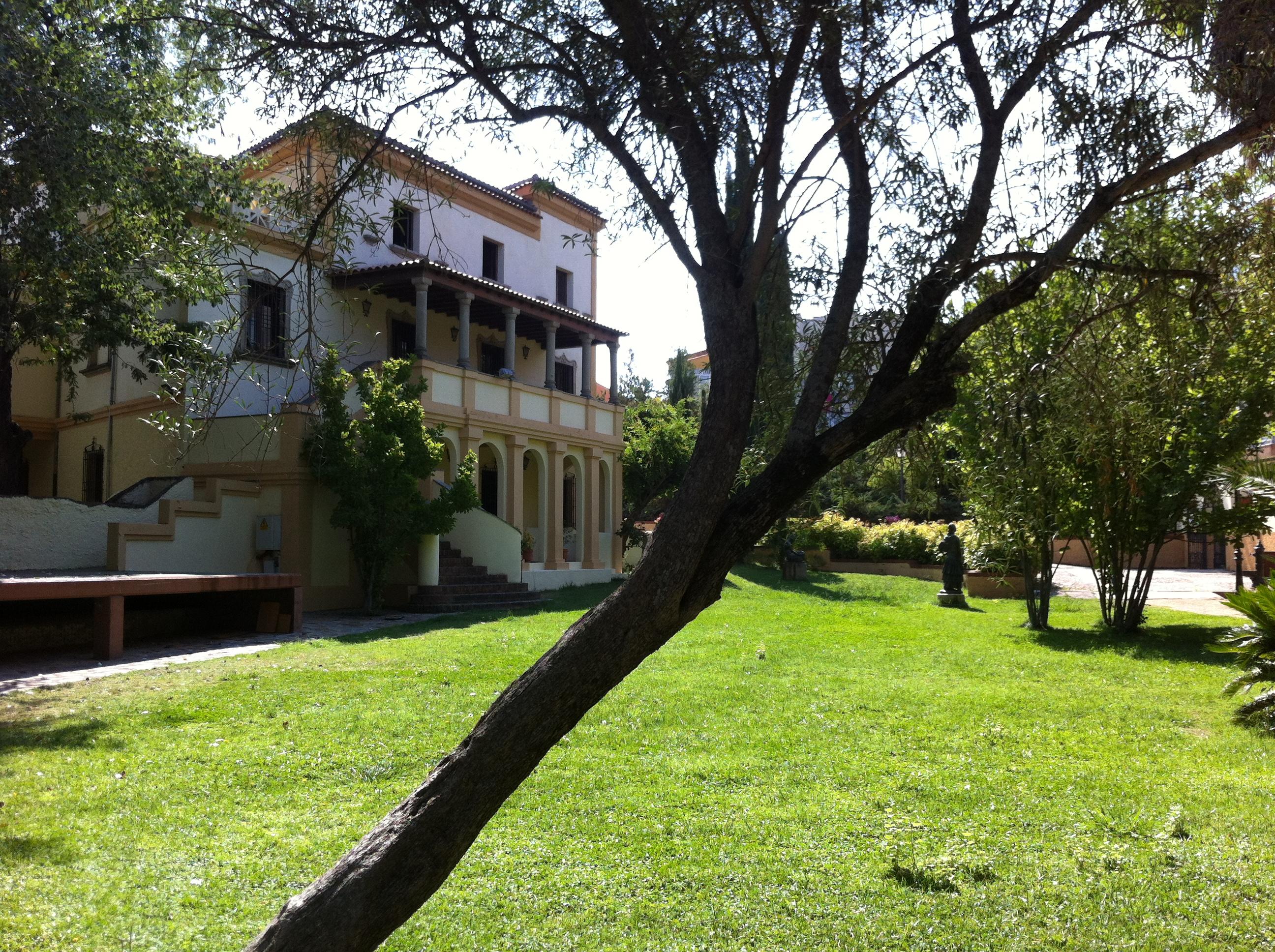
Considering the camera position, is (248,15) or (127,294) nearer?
(248,15)

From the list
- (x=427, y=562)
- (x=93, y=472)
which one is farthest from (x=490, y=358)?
(x=93, y=472)

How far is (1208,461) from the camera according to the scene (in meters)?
13.5

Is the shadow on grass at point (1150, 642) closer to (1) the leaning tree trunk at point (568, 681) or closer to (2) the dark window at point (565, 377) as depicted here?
(1) the leaning tree trunk at point (568, 681)

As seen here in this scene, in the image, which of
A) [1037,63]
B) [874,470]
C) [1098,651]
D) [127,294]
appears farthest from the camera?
[1098,651]

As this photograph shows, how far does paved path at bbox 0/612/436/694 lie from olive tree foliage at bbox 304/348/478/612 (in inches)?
57.8

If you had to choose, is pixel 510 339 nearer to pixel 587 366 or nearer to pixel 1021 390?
pixel 587 366

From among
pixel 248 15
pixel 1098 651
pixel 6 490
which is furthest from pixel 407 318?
pixel 248 15

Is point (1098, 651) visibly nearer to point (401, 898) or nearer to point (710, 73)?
point (710, 73)

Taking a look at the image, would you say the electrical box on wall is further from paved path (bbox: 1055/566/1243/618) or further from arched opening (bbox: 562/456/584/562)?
paved path (bbox: 1055/566/1243/618)

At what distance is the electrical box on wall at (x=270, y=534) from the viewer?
17.0 metres

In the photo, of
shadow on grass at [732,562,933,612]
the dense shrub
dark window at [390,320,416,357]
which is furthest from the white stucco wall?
the dense shrub

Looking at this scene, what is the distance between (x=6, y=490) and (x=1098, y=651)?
17010 mm

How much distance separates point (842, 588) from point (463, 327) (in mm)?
10772

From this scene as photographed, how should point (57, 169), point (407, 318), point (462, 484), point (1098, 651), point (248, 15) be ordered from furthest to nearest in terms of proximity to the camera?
point (407, 318) < point (462, 484) < point (1098, 651) < point (57, 169) < point (248, 15)
